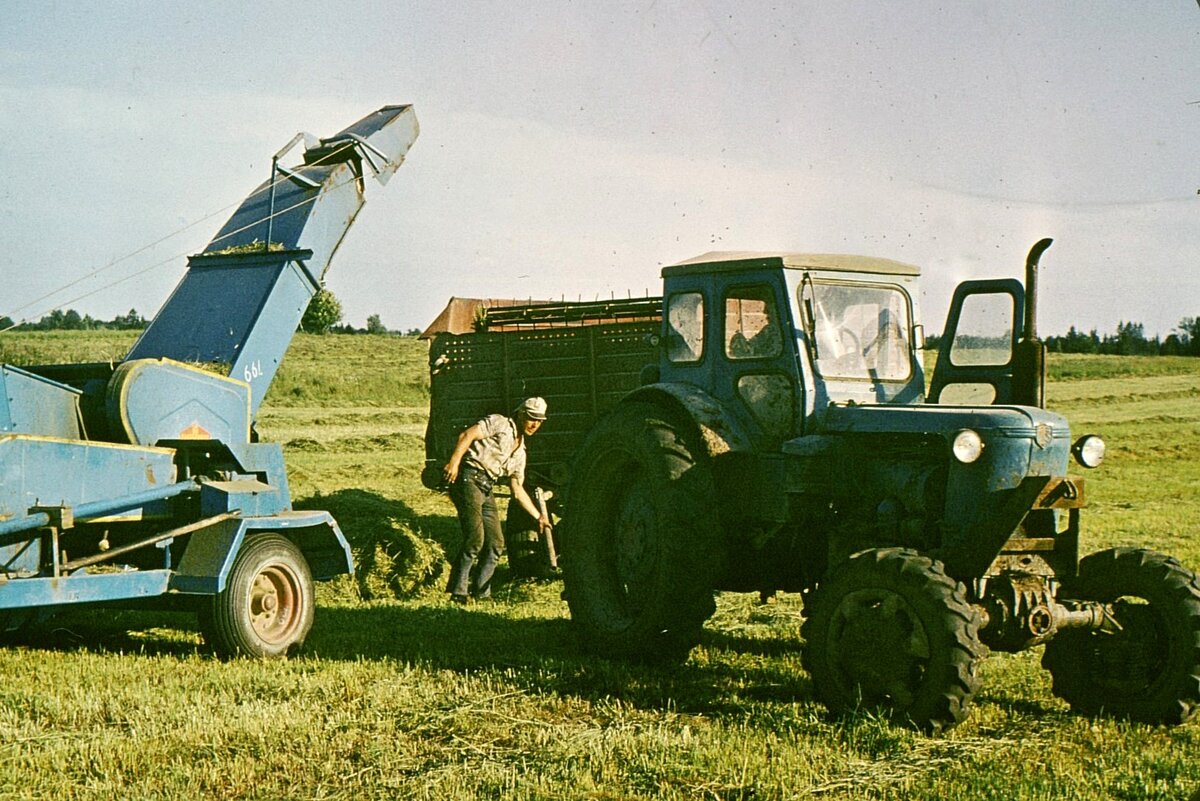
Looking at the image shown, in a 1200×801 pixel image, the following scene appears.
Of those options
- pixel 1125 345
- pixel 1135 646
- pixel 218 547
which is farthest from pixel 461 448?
pixel 1125 345

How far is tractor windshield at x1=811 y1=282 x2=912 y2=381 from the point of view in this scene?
770 cm

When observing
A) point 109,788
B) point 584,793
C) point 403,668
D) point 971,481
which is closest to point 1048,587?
point 971,481

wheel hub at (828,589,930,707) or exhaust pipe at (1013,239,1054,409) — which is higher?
exhaust pipe at (1013,239,1054,409)

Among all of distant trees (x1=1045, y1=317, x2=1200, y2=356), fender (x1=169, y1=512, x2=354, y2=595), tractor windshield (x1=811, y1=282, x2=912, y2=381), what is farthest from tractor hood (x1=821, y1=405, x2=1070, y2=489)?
distant trees (x1=1045, y1=317, x2=1200, y2=356)

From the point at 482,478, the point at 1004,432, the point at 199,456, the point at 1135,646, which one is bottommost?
the point at 1135,646

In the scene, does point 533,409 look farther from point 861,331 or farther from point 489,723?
point 489,723

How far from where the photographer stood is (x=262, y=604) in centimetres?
848

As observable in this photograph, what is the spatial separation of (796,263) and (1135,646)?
281 centimetres

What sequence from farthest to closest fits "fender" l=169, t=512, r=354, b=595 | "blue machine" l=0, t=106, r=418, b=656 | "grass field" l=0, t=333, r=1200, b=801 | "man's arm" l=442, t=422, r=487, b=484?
1. "man's arm" l=442, t=422, r=487, b=484
2. "fender" l=169, t=512, r=354, b=595
3. "blue machine" l=0, t=106, r=418, b=656
4. "grass field" l=0, t=333, r=1200, b=801

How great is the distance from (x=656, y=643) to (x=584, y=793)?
2.48 meters

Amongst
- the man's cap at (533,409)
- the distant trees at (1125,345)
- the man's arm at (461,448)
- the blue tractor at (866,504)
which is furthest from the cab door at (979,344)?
the distant trees at (1125,345)

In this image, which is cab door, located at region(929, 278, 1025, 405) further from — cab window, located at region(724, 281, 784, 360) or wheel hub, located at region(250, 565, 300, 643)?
wheel hub, located at region(250, 565, 300, 643)

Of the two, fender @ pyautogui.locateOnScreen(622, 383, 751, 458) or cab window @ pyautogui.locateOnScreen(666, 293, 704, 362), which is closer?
fender @ pyautogui.locateOnScreen(622, 383, 751, 458)

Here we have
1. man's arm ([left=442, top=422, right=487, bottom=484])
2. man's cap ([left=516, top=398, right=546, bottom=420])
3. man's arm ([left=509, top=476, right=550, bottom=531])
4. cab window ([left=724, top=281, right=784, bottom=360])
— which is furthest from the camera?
man's arm ([left=509, top=476, right=550, bottom=531])
